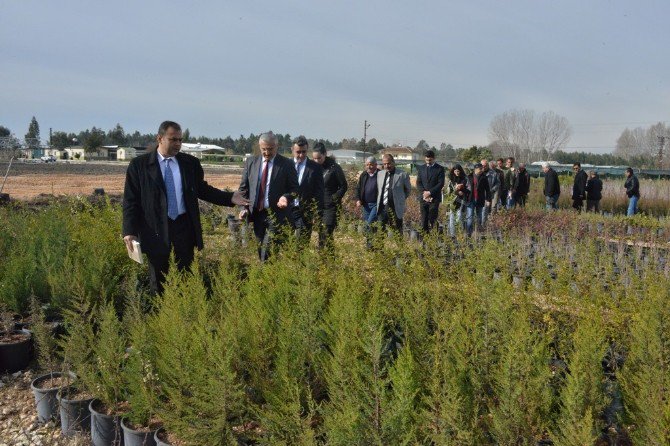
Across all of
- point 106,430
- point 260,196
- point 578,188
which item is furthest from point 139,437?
point 578,188

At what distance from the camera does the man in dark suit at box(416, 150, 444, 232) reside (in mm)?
8258

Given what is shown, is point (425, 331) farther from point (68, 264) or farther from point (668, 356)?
point (68, 264)

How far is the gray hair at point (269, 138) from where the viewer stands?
5.08 m

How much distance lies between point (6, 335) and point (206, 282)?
1.60 metres

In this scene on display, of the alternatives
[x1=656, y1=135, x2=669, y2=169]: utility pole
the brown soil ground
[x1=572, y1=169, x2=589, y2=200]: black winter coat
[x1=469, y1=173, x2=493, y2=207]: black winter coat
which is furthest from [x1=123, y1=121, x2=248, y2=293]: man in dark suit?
[x1=656, y1=135, x2=669, y2=169]: utility pole

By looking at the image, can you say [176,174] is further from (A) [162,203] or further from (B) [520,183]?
(B) [520,183]

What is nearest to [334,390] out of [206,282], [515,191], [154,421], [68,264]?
[154,421]

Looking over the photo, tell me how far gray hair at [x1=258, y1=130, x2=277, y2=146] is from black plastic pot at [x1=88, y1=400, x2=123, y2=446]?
2.77 m

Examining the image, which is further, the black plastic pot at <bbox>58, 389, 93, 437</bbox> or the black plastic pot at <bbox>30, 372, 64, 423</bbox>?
the black plastic pot at <bbox>30, 372, 64, 423</bbox>

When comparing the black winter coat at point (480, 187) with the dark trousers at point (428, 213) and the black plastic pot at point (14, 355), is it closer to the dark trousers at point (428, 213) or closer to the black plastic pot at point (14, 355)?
the dark trousers at point (428, 213)

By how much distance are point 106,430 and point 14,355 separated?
1.42 metres

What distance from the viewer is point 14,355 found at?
12.8 feet

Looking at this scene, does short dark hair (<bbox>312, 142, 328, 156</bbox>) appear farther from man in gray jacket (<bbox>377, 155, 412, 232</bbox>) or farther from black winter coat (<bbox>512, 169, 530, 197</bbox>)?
black winter coat (<bbox>512, 169, 530, 197</bbox>)

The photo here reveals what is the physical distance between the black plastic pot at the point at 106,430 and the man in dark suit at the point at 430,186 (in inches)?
233
